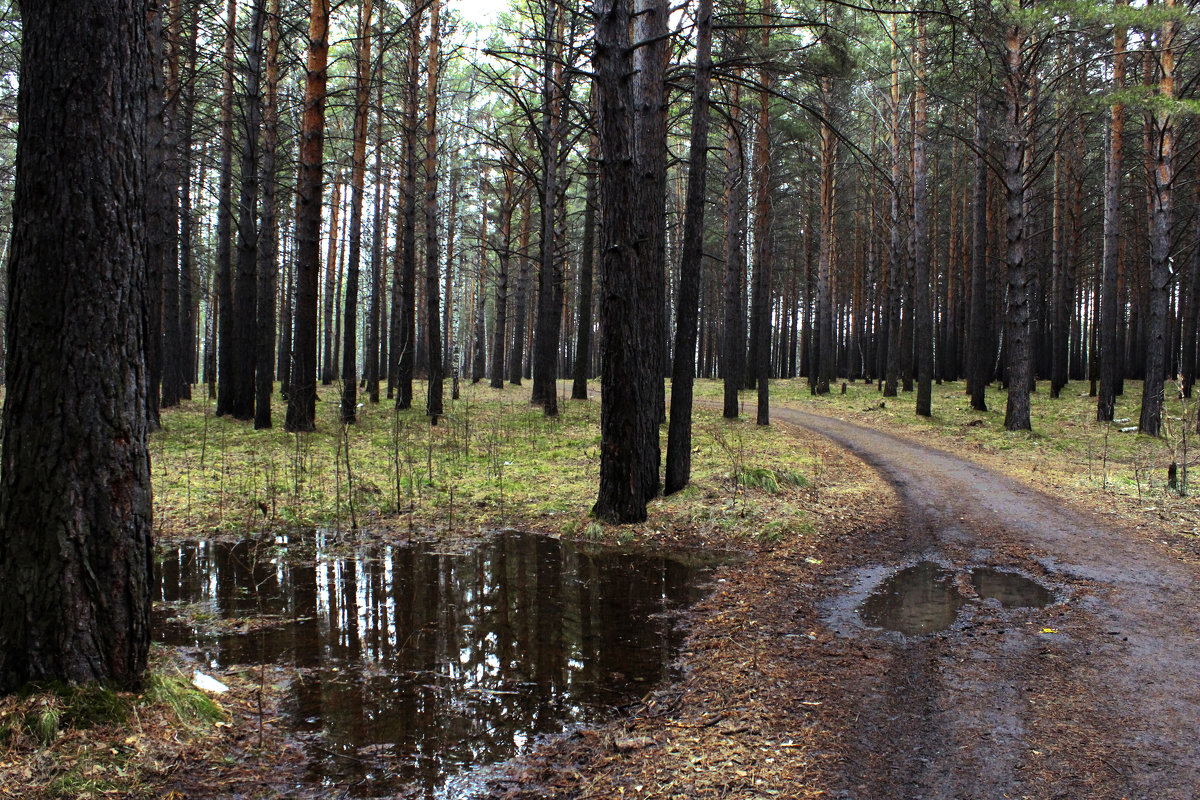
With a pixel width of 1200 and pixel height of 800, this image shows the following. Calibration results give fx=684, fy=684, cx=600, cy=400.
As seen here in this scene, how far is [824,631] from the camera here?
15.5 ft

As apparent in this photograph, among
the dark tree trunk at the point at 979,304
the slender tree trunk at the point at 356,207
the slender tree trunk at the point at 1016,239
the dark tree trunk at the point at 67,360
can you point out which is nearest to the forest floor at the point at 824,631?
the dark tree trunk at the point at 67,360

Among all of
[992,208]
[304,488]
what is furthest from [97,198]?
[992,208]

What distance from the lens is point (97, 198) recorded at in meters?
3.01

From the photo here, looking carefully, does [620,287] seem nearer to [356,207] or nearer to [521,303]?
[356,207]

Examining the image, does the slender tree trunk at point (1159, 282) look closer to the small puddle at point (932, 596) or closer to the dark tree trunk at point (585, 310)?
the small puddle at point (932, 596)

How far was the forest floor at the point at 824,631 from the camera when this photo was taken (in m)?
2.96

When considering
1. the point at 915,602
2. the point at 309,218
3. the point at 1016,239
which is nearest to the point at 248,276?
the point at 309,218

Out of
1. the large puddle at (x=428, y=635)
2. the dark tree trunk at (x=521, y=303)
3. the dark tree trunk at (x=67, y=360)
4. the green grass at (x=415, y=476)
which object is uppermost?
the dark tree trunk at (x=521, y=303)

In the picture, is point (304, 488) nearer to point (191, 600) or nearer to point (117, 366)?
point (191, 600)

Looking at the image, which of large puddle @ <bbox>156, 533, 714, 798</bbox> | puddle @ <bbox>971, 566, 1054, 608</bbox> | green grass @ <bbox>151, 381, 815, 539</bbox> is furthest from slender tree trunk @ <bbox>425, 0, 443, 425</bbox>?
puddle @ <bbox>971, 566, 1054, 608</bbox>

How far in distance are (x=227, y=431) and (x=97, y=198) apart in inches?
415

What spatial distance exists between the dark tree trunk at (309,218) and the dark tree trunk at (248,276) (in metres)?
1.10

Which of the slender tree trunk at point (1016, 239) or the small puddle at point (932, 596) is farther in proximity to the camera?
the slender tree trunk at point (1016, 239)

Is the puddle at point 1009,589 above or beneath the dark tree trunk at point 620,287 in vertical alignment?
beneath
